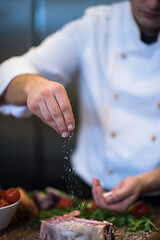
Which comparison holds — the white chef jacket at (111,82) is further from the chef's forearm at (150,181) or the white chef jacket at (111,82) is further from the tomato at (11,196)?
the tomato at (11,196)

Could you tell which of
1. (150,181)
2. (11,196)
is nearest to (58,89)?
(11,196)

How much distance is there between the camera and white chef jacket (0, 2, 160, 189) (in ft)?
4.06

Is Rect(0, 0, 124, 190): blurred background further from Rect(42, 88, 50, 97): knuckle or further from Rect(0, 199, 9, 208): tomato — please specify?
Rect(42, 88, 50, 97): knuckle

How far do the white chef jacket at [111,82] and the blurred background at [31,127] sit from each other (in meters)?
0.93

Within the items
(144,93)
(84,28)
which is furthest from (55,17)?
(144,93)

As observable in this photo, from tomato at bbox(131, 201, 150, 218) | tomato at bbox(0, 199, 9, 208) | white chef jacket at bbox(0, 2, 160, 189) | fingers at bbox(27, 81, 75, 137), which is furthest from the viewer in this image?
white chef jacket at bbox(0, 2, 160, 189)

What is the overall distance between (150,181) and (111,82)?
46 centimetres

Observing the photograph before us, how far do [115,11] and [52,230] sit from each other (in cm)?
95

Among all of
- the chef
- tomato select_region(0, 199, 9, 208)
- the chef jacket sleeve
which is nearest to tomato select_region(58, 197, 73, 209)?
the chef

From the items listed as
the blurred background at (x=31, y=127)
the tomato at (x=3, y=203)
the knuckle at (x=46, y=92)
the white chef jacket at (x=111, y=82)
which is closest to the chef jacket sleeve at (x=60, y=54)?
the white chef jacket at (x=111, y=82)

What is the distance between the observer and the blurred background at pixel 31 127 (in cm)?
237

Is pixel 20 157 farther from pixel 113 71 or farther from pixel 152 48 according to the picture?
pixel 152 48

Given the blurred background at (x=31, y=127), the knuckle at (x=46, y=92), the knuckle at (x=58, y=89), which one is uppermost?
the knuckle at (x=58, y=89)

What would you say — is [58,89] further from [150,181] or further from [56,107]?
[150,181]
